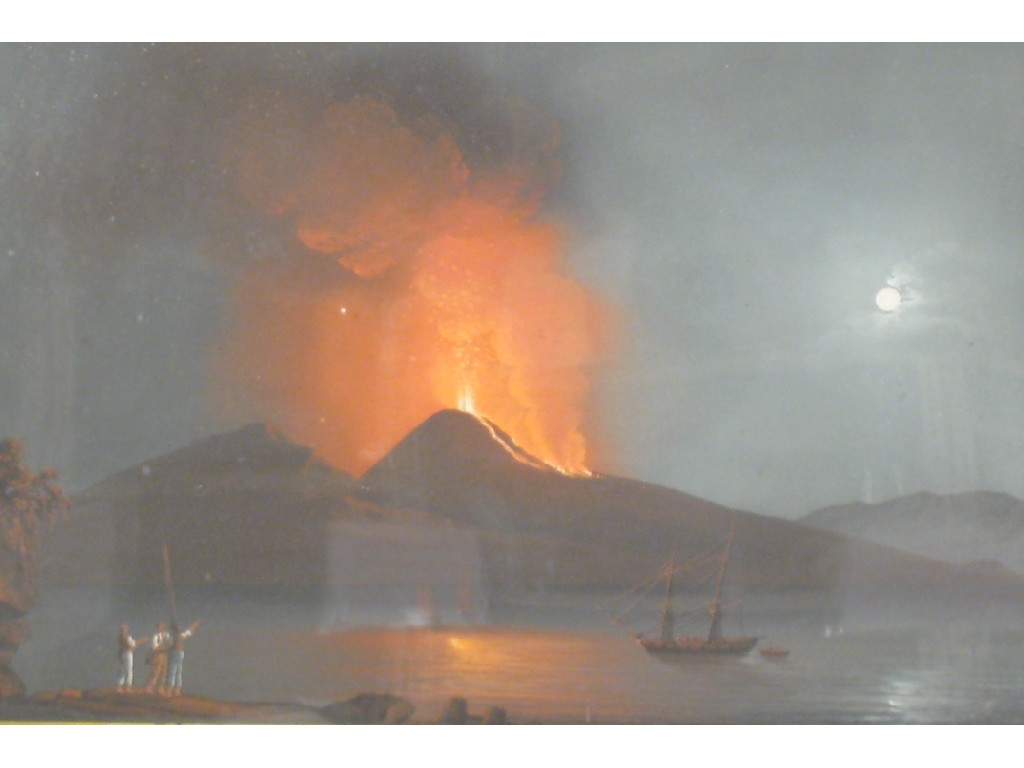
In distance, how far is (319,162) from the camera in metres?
5.84

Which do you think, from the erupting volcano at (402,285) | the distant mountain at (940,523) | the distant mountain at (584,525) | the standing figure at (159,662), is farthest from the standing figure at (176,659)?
the distant mountain at (940,523)

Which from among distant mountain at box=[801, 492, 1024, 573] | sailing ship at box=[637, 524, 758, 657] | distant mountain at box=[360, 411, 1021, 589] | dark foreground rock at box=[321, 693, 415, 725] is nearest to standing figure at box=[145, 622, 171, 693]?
dark foreground rock at box=[321, 693, 415, 725]

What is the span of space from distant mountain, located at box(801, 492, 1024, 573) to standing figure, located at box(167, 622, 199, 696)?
331cm

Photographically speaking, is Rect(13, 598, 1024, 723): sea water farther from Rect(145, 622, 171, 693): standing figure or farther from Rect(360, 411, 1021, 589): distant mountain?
Rect(360, 411, 1021, 589): distant mountain

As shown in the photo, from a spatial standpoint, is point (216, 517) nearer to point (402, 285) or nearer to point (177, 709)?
point (177, 709)

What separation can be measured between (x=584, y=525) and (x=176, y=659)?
2237 millimetres

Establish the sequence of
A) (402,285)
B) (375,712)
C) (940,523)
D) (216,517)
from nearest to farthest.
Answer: (375,712) < (940,523) < (216,517) < (402,285)

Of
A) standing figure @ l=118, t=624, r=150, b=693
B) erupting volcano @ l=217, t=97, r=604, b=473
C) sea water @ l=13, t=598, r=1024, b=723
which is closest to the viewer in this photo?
sea water @ l=13, t=598, r=1024, b=723

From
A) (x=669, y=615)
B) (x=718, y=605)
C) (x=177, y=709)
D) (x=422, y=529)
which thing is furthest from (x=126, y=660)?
(x=718, y=605)

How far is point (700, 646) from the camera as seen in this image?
5.48 metres

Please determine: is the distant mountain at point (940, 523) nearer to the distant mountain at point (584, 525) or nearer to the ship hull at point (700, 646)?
the distant mountain at point (584, 525)

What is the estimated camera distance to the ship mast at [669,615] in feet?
18.1

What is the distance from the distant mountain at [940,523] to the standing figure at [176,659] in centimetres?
331

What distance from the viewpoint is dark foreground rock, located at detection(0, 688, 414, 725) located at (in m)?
5.47
